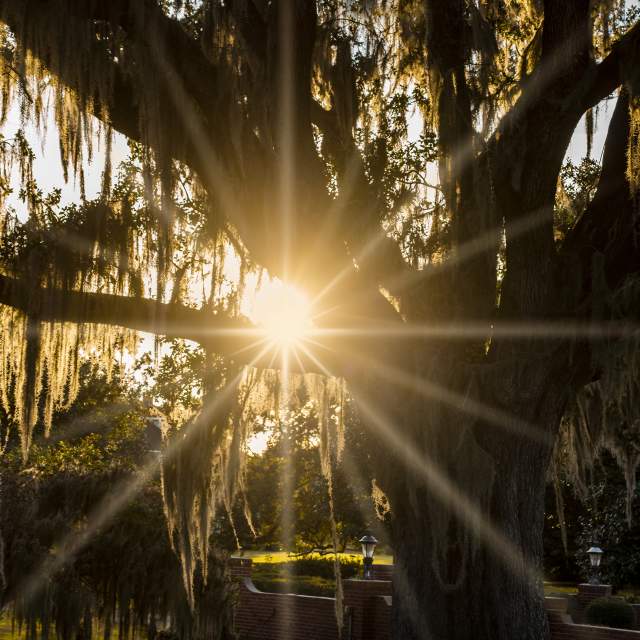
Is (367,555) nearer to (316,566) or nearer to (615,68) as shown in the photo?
(316,566)

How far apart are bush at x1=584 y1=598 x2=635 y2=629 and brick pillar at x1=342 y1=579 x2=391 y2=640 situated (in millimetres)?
3575

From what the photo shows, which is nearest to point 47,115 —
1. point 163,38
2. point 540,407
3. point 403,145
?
point 163,38

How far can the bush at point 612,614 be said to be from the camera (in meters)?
13.8

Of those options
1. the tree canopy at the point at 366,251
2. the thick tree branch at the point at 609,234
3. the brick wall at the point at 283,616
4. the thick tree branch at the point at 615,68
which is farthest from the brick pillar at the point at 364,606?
the thick tree branch at the point at 615,68

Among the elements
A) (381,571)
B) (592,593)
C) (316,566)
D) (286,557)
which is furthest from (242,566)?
(286,557)

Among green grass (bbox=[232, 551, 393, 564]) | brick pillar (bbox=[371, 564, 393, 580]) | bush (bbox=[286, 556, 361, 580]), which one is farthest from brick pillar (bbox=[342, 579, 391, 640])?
bush (bbox=[286, 556, 361, 580])

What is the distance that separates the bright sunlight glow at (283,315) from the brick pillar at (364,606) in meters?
9.47

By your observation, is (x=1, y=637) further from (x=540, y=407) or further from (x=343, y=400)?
(x=540, y=407)

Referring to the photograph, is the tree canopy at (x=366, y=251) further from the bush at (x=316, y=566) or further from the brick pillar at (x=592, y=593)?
the bush at (x=316, y=566)

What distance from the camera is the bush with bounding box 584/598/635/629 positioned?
13.8 meters

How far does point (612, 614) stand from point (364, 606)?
13.9 feet

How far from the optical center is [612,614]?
13.9 metres

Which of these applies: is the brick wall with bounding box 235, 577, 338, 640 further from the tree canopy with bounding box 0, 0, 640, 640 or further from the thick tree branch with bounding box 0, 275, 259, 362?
the thick tree branch with bounding box 0, 275, 259, 362

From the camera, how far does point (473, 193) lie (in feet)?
19.1
